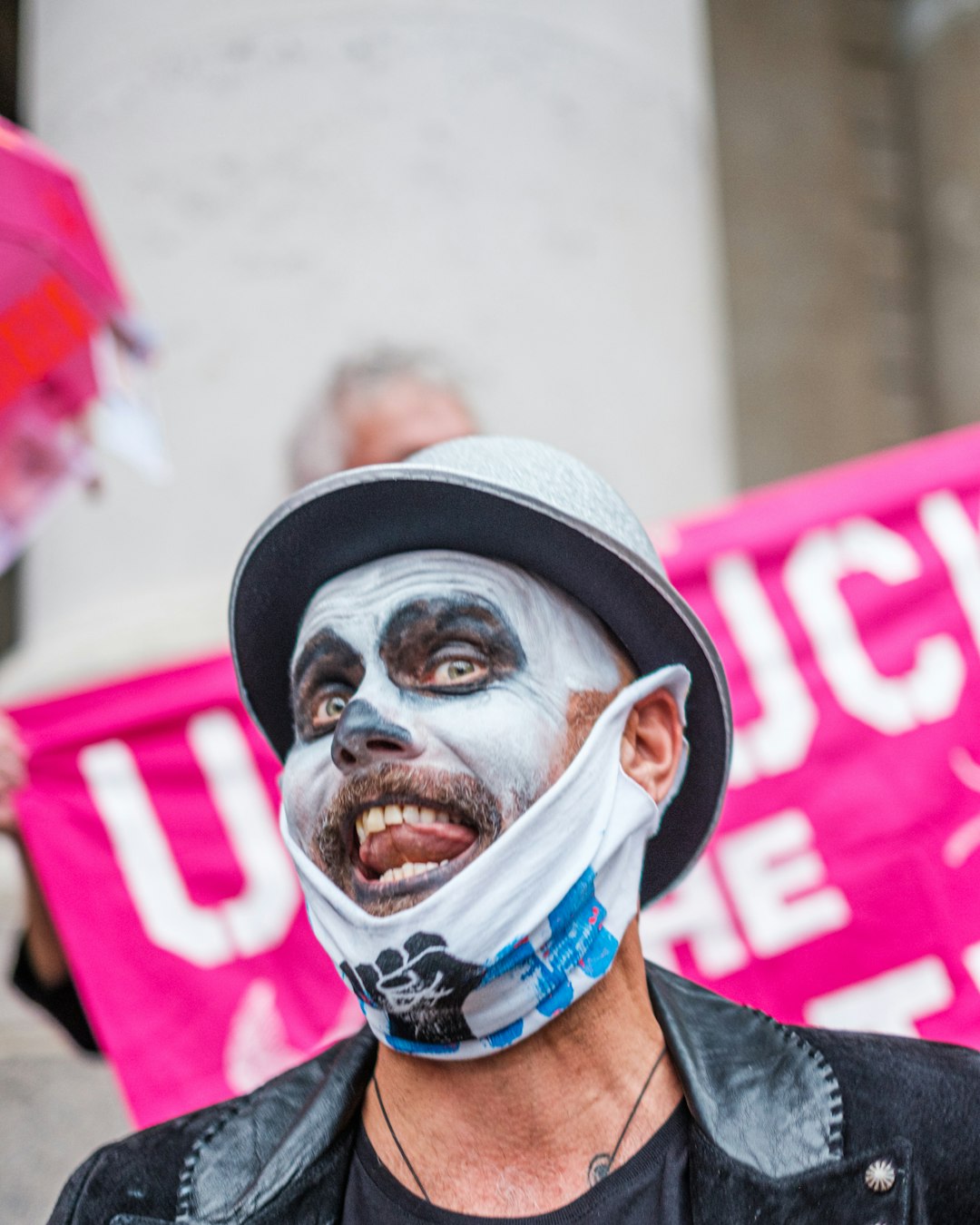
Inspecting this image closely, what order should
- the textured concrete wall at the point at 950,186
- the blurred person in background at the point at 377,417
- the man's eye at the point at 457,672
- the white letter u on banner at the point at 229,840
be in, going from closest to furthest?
the man's eye at the point at 457,672 → the white letter u on banner at the point at 229,840 → the blurred person in background at the point at 377,417 → the textured concrete wall at the point at 950,186

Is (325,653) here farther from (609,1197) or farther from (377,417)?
(377,417)

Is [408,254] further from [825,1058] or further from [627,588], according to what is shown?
[825,1058]

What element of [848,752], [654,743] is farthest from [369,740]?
[848,752]

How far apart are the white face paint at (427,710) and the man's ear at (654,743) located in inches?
2.9

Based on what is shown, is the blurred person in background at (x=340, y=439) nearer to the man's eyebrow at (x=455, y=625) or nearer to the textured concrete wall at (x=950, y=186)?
the man's eyebrow at (x=455, y=625)

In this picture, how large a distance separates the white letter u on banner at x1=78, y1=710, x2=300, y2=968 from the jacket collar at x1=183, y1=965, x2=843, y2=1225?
1.22 meters

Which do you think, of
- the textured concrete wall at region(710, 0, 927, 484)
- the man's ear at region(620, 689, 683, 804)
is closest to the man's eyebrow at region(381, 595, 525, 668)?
the man's ear at region(620, 689, 683, 804)

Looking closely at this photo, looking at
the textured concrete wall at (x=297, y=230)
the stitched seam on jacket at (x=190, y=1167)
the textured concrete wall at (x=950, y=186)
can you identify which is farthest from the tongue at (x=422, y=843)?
the textured concrete wall at (x=950, y=186)

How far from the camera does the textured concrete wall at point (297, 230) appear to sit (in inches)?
195

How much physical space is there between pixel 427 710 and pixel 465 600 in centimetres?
18

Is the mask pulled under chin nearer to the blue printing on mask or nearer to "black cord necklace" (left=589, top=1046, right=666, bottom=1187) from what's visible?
the blue printing on mask

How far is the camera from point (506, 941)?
69.5 inches

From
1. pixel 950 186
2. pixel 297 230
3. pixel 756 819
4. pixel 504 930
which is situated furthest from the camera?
pixel 950 186

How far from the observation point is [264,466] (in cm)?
495
